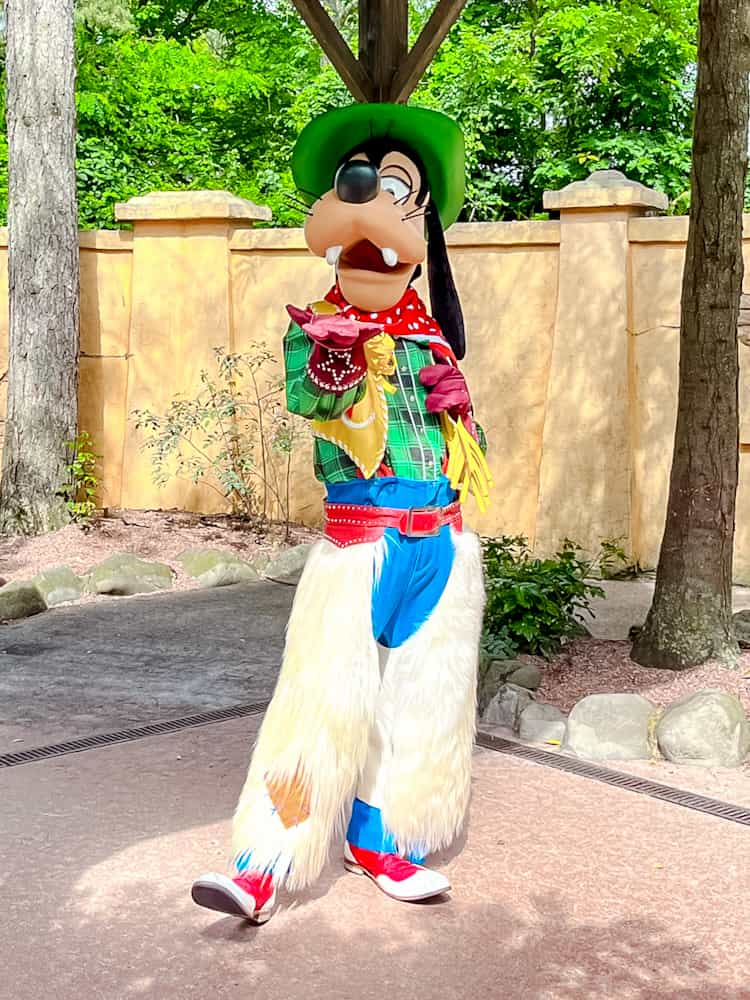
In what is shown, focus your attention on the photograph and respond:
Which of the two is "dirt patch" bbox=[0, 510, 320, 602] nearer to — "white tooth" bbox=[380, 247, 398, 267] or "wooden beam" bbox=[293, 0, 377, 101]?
"wooden beam" bbox=[293, 0, 377, 101]

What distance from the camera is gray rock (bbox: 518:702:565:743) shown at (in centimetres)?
483

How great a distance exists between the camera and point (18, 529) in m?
8.91

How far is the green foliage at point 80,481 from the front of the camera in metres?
9.09

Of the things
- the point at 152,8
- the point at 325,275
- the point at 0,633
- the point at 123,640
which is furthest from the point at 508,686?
the point at 152,8

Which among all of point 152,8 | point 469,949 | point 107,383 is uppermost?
point 152,8

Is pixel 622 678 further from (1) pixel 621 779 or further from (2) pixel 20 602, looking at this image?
(2) pixel 20 602

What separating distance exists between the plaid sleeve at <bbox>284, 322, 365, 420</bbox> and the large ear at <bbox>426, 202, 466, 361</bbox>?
23.8 inches

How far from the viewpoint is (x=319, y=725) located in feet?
10.6

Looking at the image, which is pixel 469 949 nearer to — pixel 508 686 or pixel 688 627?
pixel 508 686

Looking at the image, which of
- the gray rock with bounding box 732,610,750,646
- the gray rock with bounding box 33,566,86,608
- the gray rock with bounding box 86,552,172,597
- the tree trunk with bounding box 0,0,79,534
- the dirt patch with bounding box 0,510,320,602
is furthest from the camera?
the tree trunk with bounding box 0,0,79,534

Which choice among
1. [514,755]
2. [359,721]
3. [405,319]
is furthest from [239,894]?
[514,755]

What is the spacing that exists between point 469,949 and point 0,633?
13.9 feet

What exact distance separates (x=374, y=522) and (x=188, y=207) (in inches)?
256

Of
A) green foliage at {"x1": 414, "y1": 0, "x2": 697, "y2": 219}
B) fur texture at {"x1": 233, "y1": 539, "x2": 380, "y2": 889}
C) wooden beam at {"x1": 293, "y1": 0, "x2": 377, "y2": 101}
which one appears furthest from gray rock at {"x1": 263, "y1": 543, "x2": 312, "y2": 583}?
green foliage at {"x1": 414, "y1": 0, "x2": 697, "y2": 219}
